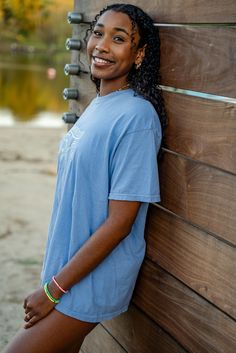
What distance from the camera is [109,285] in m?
1.74

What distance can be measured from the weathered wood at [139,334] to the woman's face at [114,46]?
34.8 inches

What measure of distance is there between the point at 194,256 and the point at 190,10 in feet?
2.43

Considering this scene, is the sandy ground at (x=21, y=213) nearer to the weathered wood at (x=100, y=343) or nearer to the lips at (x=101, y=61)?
the weathered wood at (x=100, y=343)

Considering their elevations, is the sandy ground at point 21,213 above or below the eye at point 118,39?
below

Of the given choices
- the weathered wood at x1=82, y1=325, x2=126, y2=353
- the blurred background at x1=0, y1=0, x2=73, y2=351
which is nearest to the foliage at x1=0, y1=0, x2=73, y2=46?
the blurred background at x1=0, y1=0, x2=73, y2=351

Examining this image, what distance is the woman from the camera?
161 cm

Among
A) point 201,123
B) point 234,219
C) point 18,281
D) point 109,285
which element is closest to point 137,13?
point 201,123

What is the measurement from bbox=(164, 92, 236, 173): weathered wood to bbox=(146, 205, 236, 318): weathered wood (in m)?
0.23

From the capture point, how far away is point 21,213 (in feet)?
16.5

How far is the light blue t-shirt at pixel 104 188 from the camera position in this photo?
1598mm

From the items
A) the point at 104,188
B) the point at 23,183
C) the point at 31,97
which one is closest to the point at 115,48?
the point at 104,188

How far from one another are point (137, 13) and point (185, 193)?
1.92 feet

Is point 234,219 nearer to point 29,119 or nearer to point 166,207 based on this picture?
point 166,207

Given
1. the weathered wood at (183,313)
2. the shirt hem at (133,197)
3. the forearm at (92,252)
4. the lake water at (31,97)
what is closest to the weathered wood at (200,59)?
the shirt hem at (133,197)
